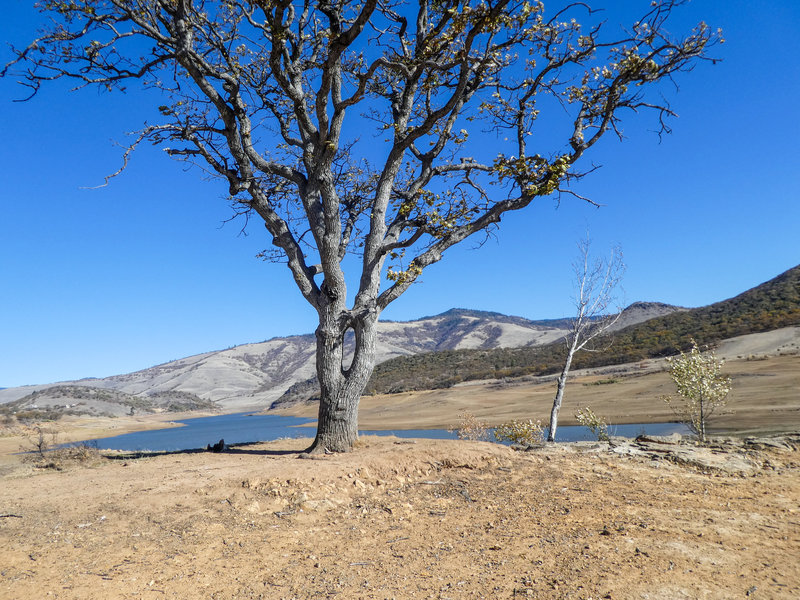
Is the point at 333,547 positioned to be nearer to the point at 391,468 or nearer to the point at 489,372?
the point at 391,468

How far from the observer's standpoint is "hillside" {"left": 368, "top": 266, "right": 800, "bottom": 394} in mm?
45062

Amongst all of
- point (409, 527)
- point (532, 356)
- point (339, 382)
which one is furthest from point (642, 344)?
point (409, 527)

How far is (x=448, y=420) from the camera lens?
3881cm

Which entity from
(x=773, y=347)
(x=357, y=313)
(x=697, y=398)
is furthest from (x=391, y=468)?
(x=773, y=347)

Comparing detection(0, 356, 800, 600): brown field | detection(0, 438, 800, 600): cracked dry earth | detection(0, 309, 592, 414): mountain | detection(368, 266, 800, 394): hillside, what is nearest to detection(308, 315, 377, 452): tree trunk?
detection(0, 356, 800, 600): brown field

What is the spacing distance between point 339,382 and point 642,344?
50.3 meters

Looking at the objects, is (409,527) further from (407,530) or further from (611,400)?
(611,400)

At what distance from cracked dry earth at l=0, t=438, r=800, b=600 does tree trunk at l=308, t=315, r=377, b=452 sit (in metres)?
0.93

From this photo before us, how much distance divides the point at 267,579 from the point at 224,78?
25.4ft

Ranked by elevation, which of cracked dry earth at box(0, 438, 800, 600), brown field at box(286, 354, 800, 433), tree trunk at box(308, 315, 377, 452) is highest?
tree trunk at box(308, 315, 377, 452)

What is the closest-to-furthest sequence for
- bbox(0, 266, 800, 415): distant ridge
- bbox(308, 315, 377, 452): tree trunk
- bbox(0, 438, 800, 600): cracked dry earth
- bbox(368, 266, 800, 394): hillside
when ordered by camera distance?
bbox(0, 438, 800, 600): cracked dry earth, bbox(308, 315, 377, 452): tree trunk, bbox(368, 266, 800, 394): hillside, bbox(0, 266, 800, 415): distant ridge

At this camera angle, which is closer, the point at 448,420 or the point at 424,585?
the point at 424,585

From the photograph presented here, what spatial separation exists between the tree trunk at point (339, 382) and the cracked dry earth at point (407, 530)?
0.93 m

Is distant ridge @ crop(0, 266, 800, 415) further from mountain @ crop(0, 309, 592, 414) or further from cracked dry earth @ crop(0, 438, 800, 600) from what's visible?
cracked dry earth @ crop(0, 438, 800, 600)
